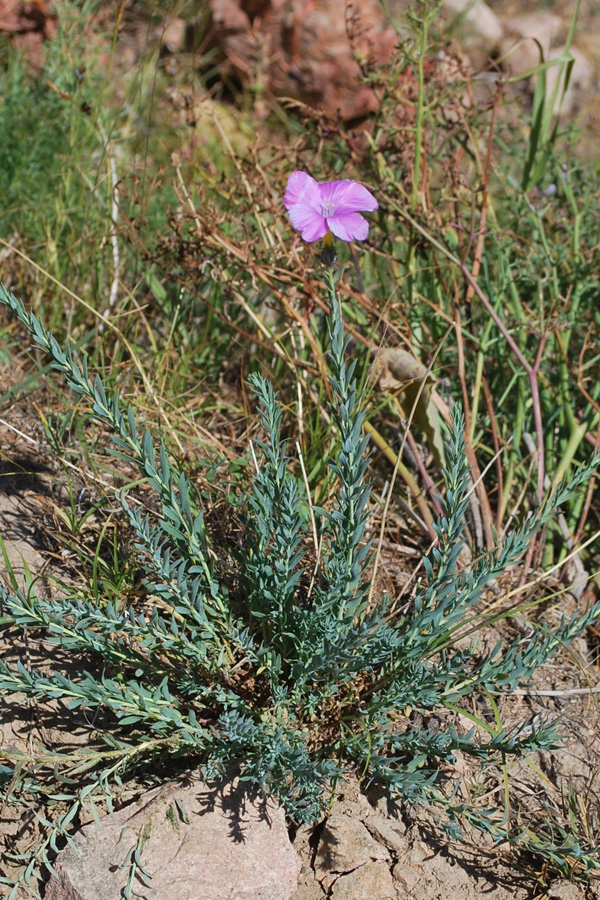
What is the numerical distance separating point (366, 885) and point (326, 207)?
1.36m

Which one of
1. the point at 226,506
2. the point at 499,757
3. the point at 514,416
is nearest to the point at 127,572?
the point at 226,506

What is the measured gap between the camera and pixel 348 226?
1.40 m

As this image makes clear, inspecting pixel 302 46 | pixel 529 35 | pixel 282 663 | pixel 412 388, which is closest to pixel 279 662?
pixel 282 663

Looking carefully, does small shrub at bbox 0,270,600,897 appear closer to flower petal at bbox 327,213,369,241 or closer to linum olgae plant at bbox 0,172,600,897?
linum olgae plant at bbox 0,172,600,897

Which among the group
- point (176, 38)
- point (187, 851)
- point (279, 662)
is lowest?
point (187, 851)

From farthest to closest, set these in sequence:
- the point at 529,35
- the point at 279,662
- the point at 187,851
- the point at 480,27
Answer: the point at 529,35 → the point at 480,27 → the point at 279,662 → the point at 187,851

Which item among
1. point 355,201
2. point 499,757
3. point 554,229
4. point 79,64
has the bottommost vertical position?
point 499,757

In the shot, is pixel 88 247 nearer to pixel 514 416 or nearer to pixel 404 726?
pixel 514 416

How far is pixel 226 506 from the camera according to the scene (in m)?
2.07

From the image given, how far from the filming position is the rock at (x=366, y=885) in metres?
1.58

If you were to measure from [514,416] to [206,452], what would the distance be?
953mm

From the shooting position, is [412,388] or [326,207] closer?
[326,207]

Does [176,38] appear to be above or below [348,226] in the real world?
above

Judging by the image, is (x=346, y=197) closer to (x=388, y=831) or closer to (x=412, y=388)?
(x=412, y=388)
